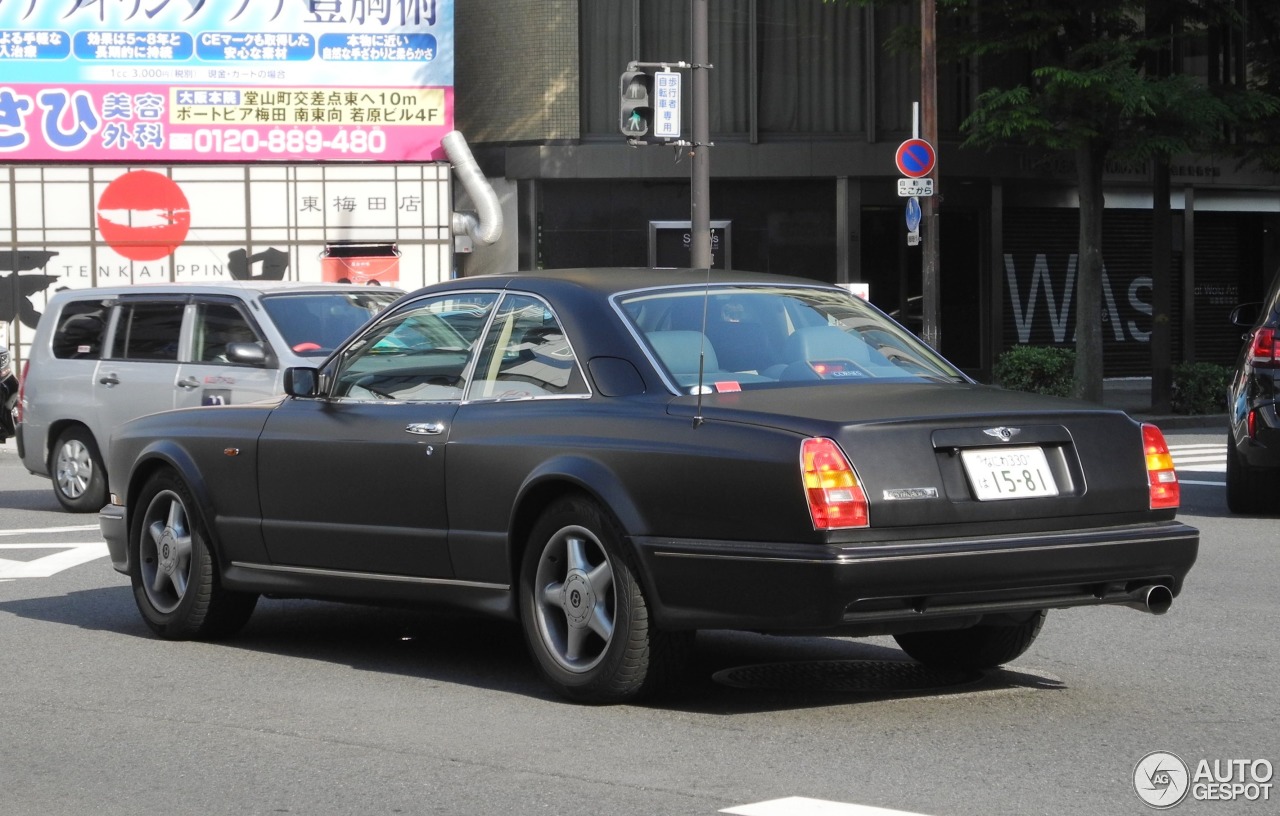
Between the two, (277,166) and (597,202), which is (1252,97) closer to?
(597,202)

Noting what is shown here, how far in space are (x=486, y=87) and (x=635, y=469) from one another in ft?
88.3

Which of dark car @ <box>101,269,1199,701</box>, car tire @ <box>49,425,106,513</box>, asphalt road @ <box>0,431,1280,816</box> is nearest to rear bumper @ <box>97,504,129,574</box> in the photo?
asphalt road @ <box>0,431,1280,816</box>

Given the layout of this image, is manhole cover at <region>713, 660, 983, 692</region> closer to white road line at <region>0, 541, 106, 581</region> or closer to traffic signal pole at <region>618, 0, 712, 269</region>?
white road line at <region>0, 541, 106, 581</region>

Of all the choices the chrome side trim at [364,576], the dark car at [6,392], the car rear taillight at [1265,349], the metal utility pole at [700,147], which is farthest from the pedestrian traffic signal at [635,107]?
the chrome side trim at [364,576]

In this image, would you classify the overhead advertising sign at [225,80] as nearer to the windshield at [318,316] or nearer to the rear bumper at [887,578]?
the windshield at [318,316]

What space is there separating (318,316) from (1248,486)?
6.37 m

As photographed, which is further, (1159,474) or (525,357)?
(525,357)

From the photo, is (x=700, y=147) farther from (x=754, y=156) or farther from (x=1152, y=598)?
(x=1152, y=598)

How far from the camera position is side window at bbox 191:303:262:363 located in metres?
13.4

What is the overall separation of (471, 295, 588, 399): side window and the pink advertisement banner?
24.9 meters

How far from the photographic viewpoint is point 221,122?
31547 millimetres

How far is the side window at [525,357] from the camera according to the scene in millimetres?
6949

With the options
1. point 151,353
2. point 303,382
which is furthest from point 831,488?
point 151,353

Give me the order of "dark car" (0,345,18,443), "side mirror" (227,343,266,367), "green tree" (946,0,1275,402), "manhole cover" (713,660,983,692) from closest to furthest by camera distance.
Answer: "manhole cover" (713,660,983,692) → "side mirror" (227,343,266,367) → "dark car" (0,345,18,443) → "green tree" (946,0,1275,402)
